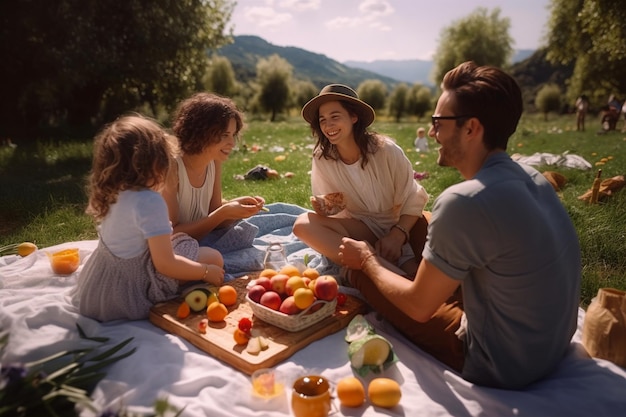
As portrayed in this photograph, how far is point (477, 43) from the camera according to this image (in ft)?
151

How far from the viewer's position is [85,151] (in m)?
11.2

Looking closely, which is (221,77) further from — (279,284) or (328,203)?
(279,284)

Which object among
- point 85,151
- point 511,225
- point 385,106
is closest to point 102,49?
point 85,151

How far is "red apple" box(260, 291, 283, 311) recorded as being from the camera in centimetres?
309

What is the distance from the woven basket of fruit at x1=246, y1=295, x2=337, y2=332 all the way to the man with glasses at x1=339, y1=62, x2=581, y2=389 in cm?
58

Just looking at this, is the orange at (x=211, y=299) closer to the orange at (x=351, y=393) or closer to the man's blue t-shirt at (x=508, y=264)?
the orange at (x=351, y=393)

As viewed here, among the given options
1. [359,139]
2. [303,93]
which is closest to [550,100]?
[303,93]

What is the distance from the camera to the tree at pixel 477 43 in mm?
45969

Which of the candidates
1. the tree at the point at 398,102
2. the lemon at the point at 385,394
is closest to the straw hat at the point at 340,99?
the lemon at the point at 385,394

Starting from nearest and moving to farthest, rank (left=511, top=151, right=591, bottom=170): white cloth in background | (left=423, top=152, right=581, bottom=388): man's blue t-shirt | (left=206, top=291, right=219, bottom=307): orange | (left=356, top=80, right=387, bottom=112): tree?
1. (left=423, top=152, right=581, bottom=388): man's blue t-shirt
2. (left=206, top=291, right=219, bottom=307): orange
3. (left=511, top=151, right=591, bottom=170): white cloth in background
4. (left=356, top=80, right=387, bottom=112): tree

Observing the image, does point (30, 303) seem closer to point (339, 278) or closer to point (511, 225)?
point (339, 278)

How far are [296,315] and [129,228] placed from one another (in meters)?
1.27

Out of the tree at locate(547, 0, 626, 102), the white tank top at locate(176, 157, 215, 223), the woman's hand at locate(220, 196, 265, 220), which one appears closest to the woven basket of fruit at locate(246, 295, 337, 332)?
the woman's hand at locate(220, 196, 265, 220)

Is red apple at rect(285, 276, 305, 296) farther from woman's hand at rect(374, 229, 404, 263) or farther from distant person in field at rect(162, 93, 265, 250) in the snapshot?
distant person in field at rect(162, 93, 265, 250)
